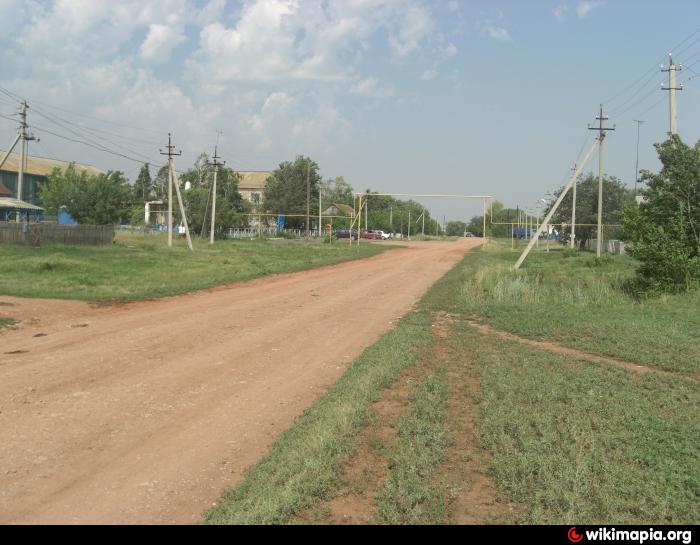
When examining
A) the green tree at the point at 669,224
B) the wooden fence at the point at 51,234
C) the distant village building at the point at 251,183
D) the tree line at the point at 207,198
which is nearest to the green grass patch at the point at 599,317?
the green tree at the point at 669,224

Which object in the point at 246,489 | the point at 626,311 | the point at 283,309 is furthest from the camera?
the point at 283,309

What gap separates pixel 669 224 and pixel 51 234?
2804 centimetres

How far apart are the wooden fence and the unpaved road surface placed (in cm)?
1862

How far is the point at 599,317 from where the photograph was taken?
42.1 feet

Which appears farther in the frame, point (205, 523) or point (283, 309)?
point (283, 309)

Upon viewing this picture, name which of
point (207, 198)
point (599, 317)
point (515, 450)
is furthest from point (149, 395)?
point (207, 198)

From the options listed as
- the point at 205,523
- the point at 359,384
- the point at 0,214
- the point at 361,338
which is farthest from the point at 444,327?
the point at 0,214

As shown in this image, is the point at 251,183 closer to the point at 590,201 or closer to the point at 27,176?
the point at 27,176

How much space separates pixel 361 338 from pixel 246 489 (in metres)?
6.76

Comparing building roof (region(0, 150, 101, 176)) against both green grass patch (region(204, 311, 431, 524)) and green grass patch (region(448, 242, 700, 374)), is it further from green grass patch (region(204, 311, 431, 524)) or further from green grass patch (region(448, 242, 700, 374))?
green grass patch (region(204, 311, 431, 524))

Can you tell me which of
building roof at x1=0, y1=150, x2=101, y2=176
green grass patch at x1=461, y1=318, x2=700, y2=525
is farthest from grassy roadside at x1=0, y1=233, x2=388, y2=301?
building roof at x1=0, y1=150, x2=101, y2=176
